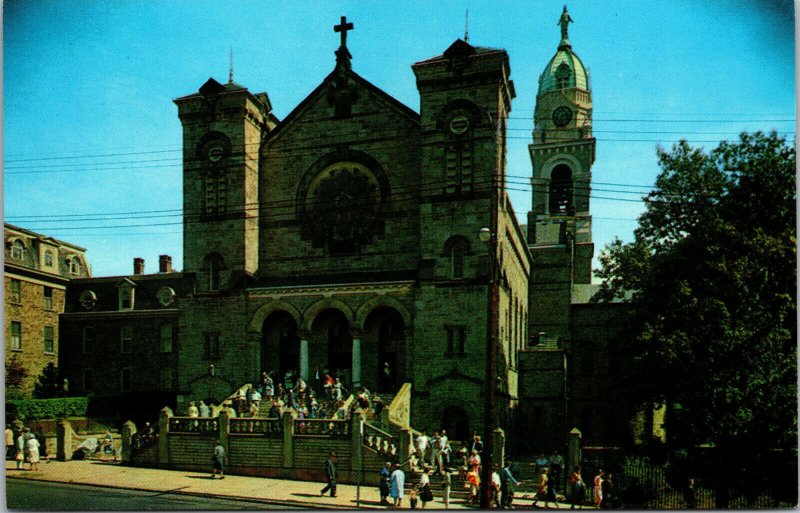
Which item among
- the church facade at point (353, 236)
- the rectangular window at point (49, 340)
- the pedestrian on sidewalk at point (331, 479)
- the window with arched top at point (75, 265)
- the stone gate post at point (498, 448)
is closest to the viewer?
the pedestrian on sidewalk at point (331, 479)

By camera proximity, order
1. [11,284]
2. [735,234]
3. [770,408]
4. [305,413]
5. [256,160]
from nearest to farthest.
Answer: [770,408] < [735,234] < [305,413] < [256,160] < [11,284]

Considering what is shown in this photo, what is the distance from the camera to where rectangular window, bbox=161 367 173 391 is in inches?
1518

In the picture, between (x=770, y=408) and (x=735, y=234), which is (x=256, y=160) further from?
(x=770, y=408)

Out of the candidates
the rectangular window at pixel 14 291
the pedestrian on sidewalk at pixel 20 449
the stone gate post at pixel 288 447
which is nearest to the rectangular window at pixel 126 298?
the rectangular window at pixel 14 291

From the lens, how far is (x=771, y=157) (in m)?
20.7

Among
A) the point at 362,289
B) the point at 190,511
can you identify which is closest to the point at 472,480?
the point at 190,511

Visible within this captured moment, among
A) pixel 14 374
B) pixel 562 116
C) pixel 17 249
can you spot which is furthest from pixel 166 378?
pixel 562 116

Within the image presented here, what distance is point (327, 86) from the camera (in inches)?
1126

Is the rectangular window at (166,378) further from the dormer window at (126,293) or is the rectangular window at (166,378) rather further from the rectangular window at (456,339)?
the rectangular window at (456,339)

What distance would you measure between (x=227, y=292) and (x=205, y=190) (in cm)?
450

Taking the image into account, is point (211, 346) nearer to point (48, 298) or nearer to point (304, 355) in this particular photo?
point (304, 355)

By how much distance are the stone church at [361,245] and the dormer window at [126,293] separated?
1334 centimetres

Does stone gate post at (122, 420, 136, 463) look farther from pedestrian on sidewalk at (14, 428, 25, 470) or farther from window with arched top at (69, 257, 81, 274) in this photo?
window with arched top at (69, 257, 81, 274)

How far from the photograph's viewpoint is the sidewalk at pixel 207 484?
17.7 metres
